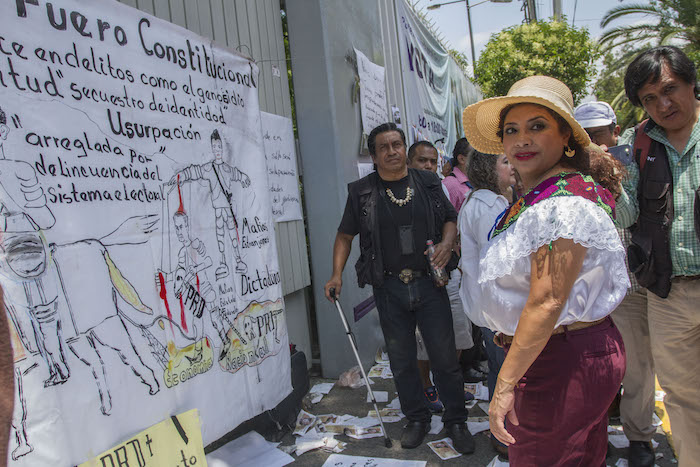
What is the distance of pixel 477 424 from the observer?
3635mm

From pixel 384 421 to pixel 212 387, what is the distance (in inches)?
59.3

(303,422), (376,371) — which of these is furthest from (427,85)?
(303,422)

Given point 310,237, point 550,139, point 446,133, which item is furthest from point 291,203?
point 446,133

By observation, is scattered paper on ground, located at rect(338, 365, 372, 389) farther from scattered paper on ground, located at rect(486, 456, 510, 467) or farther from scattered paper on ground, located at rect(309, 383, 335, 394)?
scattered paper on ground, located at rect(486, 456, 510, 467)

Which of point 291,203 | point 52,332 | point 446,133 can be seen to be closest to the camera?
point 52,332

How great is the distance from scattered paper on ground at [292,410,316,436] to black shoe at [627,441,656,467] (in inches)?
79.6

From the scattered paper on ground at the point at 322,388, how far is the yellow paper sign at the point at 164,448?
1799 mm

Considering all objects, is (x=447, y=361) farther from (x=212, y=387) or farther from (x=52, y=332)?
(x=52, y=332)

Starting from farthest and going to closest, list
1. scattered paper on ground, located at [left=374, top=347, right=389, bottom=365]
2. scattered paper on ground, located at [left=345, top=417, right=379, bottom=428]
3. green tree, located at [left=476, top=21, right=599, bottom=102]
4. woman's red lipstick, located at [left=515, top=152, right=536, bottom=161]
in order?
green tree, located at [left=476, top=21, right=599, bottom=102], scattered paper on ground, located at [left=374, top=347, right=389, bottom=365], scattered paper on ground, located at [left=345, top=417, right=379, bottom=428], woman's red lipstick, located at [left=515, top=152, right=536, bottom=161]

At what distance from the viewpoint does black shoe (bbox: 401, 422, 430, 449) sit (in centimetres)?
337

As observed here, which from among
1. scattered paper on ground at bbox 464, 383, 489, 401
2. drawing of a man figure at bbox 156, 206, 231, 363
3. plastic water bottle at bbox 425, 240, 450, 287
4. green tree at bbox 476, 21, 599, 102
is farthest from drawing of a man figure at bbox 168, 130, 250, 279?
green tree at bbox 476, 21, 599, 102

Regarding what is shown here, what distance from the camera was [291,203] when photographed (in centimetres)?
432

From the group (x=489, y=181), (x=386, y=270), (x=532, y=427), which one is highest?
(x=489, y=181)

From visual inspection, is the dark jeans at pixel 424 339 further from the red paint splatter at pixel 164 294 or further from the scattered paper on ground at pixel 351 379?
the red paint splatter at pixel 164 294
